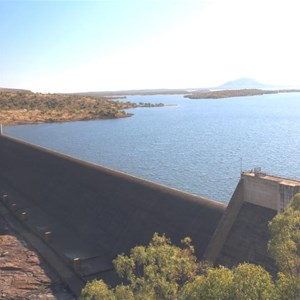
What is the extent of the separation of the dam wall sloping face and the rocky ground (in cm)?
206

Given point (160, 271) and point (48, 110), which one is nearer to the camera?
point (160, 271)

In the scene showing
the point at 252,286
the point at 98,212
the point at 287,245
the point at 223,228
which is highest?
Result: the point at 287,245

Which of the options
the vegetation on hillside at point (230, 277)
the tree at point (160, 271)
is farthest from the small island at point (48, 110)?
the vegetation on hillside at point (230, 277)

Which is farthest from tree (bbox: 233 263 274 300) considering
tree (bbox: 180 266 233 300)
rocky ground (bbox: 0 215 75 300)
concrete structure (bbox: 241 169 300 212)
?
rocky ground (bbox: 0 215 75 300)

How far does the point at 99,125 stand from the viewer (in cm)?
12388

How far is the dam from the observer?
24297 mm

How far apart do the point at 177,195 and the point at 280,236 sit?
65.6 ft

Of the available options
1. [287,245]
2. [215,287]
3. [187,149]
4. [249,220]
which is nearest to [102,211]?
[249,220]

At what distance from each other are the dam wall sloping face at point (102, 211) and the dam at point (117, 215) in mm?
79

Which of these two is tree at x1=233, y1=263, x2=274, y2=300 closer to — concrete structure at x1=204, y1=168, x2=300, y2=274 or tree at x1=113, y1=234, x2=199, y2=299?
tree at x1=113, y1=234, x2=199, y2=299

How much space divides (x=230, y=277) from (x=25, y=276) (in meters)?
24.5

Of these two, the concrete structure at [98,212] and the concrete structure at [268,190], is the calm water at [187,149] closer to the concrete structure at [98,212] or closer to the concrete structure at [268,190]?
the concrete structure at [98,212]

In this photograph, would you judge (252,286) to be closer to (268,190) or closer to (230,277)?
(230,277)

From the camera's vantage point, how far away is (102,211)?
118 ft
